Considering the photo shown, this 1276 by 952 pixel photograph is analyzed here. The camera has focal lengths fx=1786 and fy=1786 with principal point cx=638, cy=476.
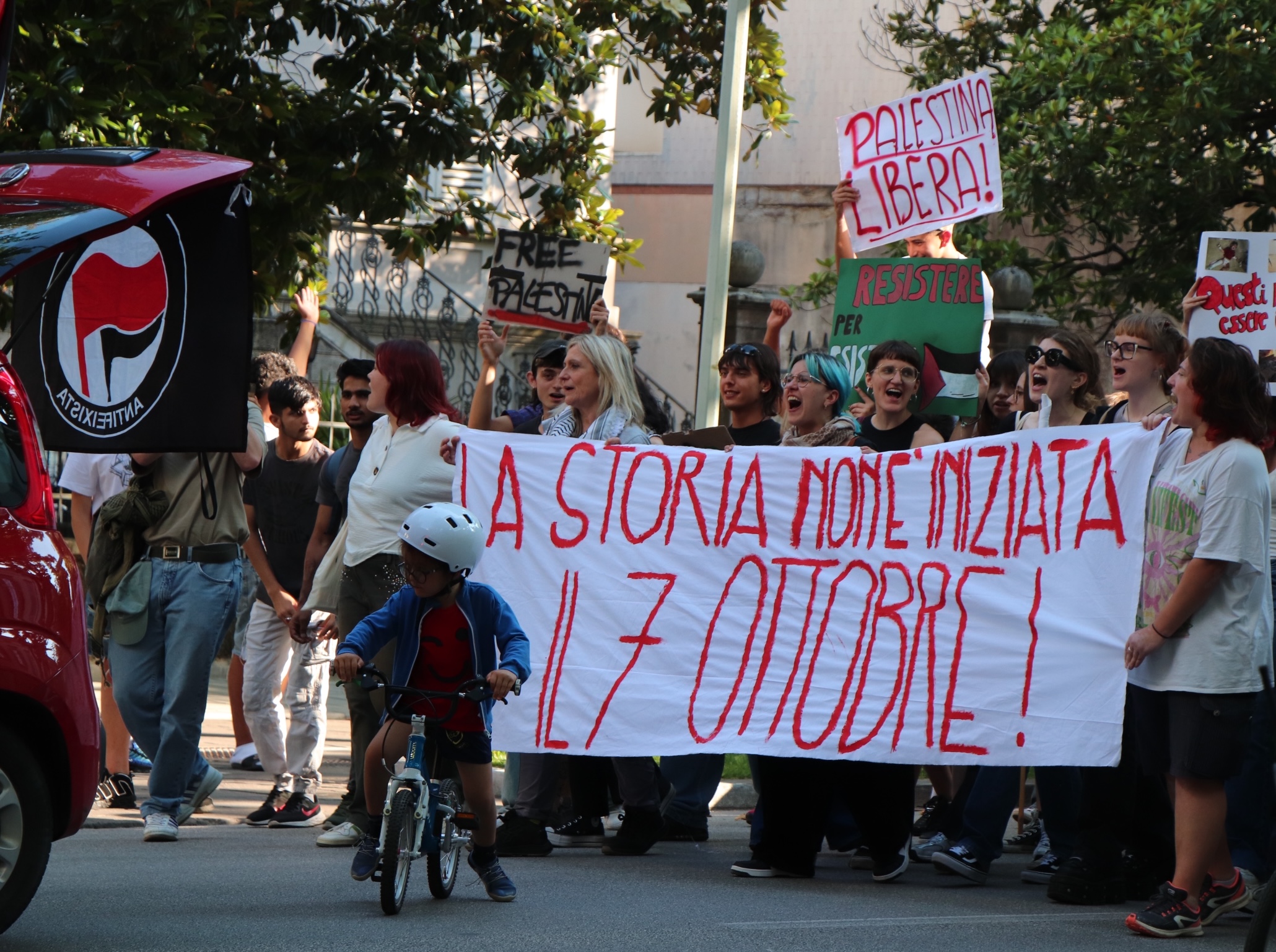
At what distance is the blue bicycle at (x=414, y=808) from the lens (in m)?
5.80

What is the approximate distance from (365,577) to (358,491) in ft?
1.22

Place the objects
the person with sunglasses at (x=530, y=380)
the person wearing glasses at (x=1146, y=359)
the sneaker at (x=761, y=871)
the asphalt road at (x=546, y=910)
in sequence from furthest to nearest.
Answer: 1. the person with sunglasses at (x=530, y=380)
2. the sneaker at (x=761, y=871)
3. the person wearing glasses at (x=1146, y=359)
4. the asphalt road at (x=546, y=910)

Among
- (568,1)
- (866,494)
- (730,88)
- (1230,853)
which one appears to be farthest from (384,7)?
(1230,853)

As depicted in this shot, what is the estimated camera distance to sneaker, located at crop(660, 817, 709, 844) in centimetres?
819

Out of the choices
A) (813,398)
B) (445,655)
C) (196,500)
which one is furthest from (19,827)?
(813,398)

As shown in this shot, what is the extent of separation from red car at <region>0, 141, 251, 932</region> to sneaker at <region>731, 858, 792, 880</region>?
2.71m

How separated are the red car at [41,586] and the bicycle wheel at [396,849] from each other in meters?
0.94

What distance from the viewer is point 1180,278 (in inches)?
640

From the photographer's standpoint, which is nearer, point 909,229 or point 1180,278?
point 909,229

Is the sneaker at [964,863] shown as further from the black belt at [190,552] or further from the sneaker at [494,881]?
the black belt at [190,552]

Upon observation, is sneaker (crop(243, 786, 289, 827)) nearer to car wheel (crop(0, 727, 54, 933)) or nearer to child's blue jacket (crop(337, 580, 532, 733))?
child's blue jacket (crop(337, 580, 532, 733))

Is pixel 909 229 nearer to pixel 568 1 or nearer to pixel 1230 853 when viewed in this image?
pixel 1230 853

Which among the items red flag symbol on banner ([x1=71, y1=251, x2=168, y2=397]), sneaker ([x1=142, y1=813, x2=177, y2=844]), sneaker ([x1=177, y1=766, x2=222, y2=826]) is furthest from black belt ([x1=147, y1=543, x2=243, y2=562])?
red flag symbol on banner ([x1=71, y1=251, x2=168, y2=397])

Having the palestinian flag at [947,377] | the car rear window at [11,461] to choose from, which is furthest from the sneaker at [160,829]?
the palestinian flag at [947,377]
